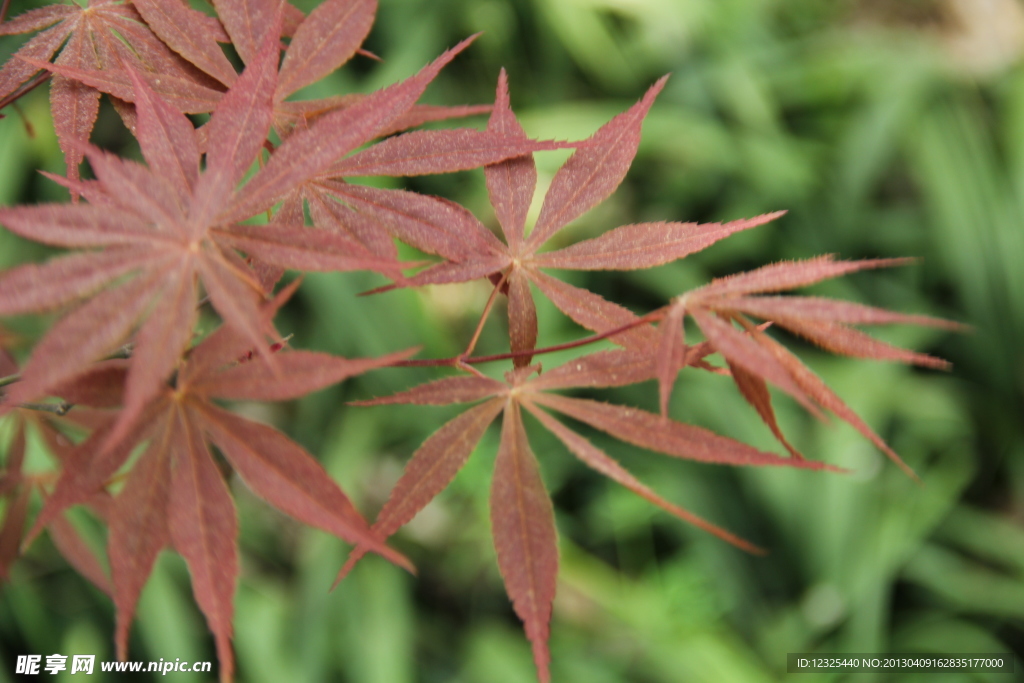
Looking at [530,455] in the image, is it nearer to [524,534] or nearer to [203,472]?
[524,534]

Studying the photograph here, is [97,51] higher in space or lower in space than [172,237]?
higher

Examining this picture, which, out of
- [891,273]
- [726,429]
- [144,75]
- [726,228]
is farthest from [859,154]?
[144,75]

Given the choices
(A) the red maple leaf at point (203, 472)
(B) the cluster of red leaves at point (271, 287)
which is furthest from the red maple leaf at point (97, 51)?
(A) the red maple leaf at point (203, 472)

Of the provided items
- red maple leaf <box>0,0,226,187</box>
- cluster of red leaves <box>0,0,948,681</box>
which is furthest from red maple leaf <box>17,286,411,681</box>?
red maple leaf <box>0,0,226,187</box>

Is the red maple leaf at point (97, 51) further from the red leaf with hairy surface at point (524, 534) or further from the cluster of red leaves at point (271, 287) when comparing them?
the red leaf with hairy surface at point (524, 534)

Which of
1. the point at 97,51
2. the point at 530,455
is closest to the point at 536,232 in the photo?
the point at 530,455

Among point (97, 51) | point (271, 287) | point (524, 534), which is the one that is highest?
point (97, 51)

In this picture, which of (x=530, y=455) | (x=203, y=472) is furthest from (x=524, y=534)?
(x=203, y=472)

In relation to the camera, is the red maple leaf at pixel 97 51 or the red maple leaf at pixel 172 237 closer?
the red maple leaf at pixel 172 237

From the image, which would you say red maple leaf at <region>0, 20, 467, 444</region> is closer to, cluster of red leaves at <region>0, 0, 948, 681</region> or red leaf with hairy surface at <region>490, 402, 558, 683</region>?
cluster of red leaves at <region>0, 0, 948, 681</region>
